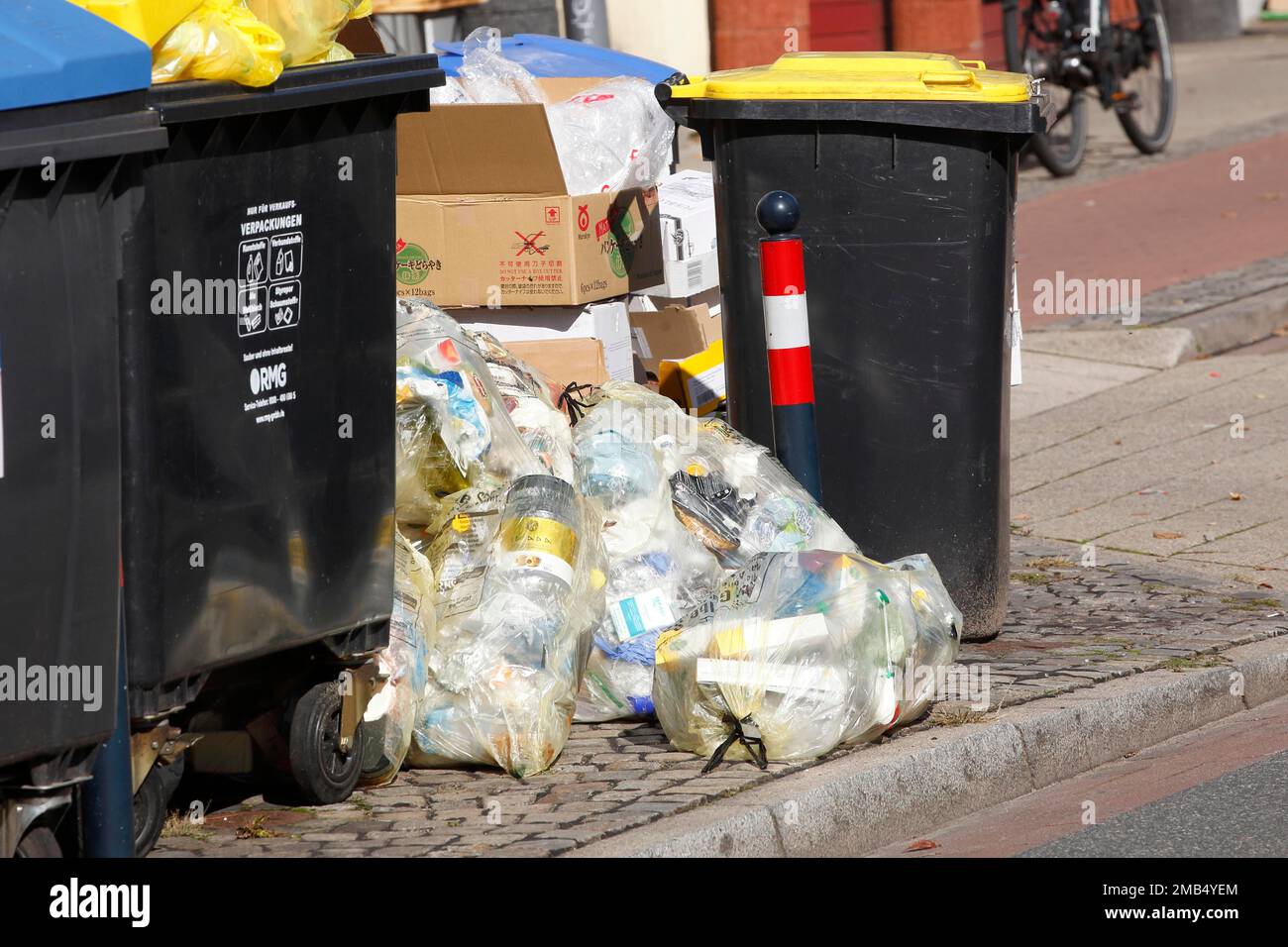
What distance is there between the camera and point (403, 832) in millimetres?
3963

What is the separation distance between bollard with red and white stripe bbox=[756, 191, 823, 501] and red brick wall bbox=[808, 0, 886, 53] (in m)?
10.2

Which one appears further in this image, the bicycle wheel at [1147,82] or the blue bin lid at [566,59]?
the bicycle wheel at [1147,82]

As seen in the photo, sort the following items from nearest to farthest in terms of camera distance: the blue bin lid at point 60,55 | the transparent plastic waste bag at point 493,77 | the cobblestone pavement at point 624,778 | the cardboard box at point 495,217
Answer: the blue bin lid at point 60,55 → the cobblestone pavement at point 624,778 → the cardboard box at point 495,217 → the transparent plastic waste bag at point 493,77

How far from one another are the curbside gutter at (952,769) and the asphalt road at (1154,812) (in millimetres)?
49

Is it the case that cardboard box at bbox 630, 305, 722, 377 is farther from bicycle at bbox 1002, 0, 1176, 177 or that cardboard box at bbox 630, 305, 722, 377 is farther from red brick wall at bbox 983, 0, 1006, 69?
red brick wall at bbox 983, 0, 1006, 69

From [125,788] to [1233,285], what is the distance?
726 centimetres

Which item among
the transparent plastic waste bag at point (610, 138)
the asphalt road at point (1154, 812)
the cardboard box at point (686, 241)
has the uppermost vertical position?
the transparent plastic waste bag at point (610, 138)

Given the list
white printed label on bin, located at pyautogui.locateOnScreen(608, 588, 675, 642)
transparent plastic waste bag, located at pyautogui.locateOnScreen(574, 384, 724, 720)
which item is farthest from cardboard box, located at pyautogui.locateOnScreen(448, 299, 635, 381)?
white printed label on bin, located at pyautogui.locateOnScreen(608, 588, 675, 642)

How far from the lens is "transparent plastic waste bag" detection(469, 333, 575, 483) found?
5098 mm

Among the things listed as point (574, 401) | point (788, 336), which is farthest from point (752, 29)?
point (788, 336)

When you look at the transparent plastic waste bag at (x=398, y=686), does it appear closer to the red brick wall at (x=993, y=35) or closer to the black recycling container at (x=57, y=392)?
the black recycling container at (x=57, y=392)

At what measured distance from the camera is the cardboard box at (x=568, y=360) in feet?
19.5

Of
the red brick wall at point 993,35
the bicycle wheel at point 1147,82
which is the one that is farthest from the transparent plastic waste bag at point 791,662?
the red brick wall at point 993,35

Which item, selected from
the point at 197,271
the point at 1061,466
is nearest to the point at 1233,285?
the point at 1061,466
